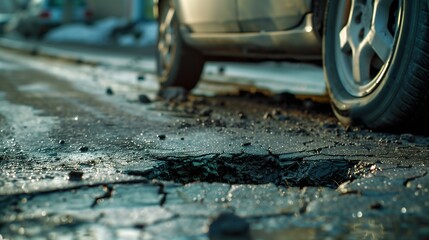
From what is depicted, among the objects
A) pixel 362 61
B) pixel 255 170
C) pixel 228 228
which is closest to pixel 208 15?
pixel 362 61

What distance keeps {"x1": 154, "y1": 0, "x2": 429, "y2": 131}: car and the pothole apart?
695mm

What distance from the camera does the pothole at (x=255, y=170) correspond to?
2.78 m

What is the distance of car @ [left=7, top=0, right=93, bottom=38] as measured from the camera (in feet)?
85.6

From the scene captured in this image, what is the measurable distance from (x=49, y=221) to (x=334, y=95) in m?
2.33

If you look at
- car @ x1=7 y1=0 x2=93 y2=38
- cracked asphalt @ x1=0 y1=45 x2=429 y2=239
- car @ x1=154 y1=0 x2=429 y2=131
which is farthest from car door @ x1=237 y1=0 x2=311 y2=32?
car @ x1=7 y1=0 x2=93 y2=38

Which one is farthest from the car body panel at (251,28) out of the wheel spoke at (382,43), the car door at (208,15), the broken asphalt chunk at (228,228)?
the broken asphalt chunk at (228,228)

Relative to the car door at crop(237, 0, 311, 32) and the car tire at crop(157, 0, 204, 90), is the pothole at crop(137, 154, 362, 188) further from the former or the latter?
the car tire at crop(157, 0, 204, 90)

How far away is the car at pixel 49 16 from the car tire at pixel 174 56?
812 inches

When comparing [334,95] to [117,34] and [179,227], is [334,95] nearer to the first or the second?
[179,227]

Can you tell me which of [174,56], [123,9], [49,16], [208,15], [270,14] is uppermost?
[270,14]

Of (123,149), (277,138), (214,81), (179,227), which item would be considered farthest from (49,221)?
(214,81)

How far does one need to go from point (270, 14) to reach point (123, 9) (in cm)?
2192

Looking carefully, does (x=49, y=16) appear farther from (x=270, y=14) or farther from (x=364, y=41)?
(x=364, y=41)

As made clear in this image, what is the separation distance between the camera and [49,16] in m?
26.5
